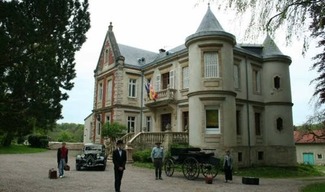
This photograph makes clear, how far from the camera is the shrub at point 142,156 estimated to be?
22125 mm

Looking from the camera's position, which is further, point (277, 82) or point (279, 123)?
point (277, 82)

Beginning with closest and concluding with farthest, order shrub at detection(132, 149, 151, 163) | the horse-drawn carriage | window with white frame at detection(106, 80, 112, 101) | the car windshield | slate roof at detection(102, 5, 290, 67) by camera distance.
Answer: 1. the horse-drawn carriage
2. the car windshield
3. shrub at detection(132, 149, 151, 163)
4. slate roof at detection(102, 5, 290, 67)
5. window with white frame at detection(106, 80, 112, 101)

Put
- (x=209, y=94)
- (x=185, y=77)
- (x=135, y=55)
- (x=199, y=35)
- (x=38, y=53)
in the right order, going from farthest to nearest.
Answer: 1. (x=135, y=55)
2. (x=185, y=77)
3. (x=199, y=35)
4. (x=209, y=94)
5. (x=38, y=53)

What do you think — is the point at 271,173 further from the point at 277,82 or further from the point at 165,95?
the point at 165,95

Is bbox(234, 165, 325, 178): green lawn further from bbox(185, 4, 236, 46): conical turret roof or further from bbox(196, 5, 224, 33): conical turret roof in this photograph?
bbox(196, 5, 224, 33): conical turret roof

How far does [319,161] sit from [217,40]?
3290 cm

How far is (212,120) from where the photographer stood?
21641 mm

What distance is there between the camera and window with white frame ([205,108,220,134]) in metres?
21.4

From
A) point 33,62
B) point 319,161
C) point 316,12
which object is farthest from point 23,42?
point 319,161

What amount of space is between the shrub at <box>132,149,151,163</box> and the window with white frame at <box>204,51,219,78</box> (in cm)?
706

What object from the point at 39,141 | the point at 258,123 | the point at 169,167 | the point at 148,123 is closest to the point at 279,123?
the point at 258,123

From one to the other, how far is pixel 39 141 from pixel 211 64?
29.4 m

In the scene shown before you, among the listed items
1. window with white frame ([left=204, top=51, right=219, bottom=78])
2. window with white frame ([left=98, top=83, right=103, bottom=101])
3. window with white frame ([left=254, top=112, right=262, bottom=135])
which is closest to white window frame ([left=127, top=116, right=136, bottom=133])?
window with white frame ([left=98, top=83, right=103, bottom=101])

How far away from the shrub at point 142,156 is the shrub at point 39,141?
23026 millimetres
